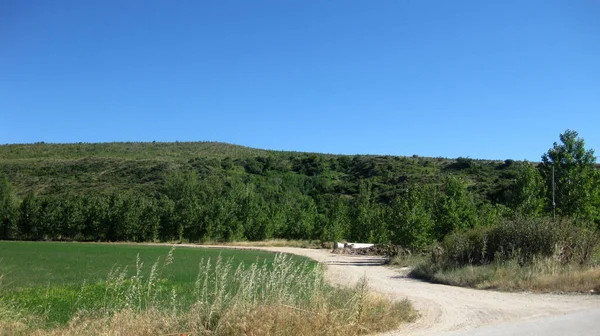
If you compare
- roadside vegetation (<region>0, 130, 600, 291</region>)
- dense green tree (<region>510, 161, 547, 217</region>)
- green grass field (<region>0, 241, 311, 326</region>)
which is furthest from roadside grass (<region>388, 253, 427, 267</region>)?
green grass field (<region>0, 241, 311, 326</region>)

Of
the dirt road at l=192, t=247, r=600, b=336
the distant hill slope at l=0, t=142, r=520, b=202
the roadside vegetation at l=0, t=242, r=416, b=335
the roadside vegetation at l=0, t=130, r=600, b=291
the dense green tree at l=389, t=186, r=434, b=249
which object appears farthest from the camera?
the distant hill slope at l=0, t=142, r=520, b=202

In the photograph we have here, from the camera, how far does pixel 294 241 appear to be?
6488cm

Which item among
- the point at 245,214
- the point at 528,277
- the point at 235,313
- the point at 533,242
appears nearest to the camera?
the point at 235,313

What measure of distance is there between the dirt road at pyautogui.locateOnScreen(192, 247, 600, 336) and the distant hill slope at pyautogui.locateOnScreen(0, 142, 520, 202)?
163ft

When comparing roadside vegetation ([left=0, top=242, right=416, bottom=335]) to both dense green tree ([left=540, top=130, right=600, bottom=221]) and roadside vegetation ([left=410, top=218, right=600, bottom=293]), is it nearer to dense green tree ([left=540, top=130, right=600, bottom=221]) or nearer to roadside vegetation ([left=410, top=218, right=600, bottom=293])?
roadside vegetation ([left=410, top=218, right=600, bottom=293])

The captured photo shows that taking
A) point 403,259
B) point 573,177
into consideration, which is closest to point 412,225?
point 403,259

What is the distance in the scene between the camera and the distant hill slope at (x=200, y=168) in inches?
3396

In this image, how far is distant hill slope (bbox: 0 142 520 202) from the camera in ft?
283

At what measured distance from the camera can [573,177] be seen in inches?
1237

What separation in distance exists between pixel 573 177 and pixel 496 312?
2225 centimetres

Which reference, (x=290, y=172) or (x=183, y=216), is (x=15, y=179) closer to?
(x=183, y=216)

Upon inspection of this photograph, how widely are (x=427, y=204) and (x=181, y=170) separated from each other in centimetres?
6873

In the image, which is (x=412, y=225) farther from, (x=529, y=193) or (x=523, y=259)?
(x=523, y=259)

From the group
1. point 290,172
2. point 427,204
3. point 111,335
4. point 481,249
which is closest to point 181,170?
point 290,172
